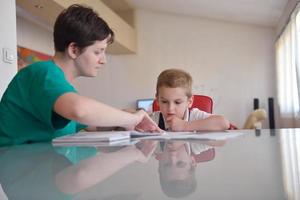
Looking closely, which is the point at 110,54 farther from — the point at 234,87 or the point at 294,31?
the point at 294,31

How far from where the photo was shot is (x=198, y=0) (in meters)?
5.10

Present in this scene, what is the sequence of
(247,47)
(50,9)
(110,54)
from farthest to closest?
(110,54) < (247,47) < (50,9)

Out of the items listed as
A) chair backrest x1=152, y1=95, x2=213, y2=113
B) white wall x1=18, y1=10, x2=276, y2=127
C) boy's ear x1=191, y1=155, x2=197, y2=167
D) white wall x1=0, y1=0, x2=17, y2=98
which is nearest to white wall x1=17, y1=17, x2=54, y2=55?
white wall x1=18, y1=10, x2=276, y2=127

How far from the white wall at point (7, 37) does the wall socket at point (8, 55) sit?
0.05ft

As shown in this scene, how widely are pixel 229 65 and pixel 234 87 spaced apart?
1.19 ft

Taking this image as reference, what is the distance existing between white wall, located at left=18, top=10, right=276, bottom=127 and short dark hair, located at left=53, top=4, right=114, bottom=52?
5.07m

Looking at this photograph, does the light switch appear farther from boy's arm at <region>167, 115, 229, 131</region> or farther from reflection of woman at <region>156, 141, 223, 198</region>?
reflection of woman at <region>156, 141, 223, 198</region>

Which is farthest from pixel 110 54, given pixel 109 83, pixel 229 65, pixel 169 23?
pixel 229 65

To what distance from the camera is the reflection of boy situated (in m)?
0.39

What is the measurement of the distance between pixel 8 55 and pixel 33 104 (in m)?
1.57

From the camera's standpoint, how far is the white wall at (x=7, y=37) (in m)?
2.44

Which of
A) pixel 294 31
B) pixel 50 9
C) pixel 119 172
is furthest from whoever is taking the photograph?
pixel 294 31

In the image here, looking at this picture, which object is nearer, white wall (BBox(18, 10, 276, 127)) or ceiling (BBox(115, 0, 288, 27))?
ceiling (BBox(115, 0, 288, 27))

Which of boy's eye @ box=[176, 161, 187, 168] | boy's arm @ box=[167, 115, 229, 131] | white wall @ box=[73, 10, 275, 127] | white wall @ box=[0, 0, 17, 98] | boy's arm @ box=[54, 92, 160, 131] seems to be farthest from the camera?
white wall @ box=[73, 10, 275, 127]
